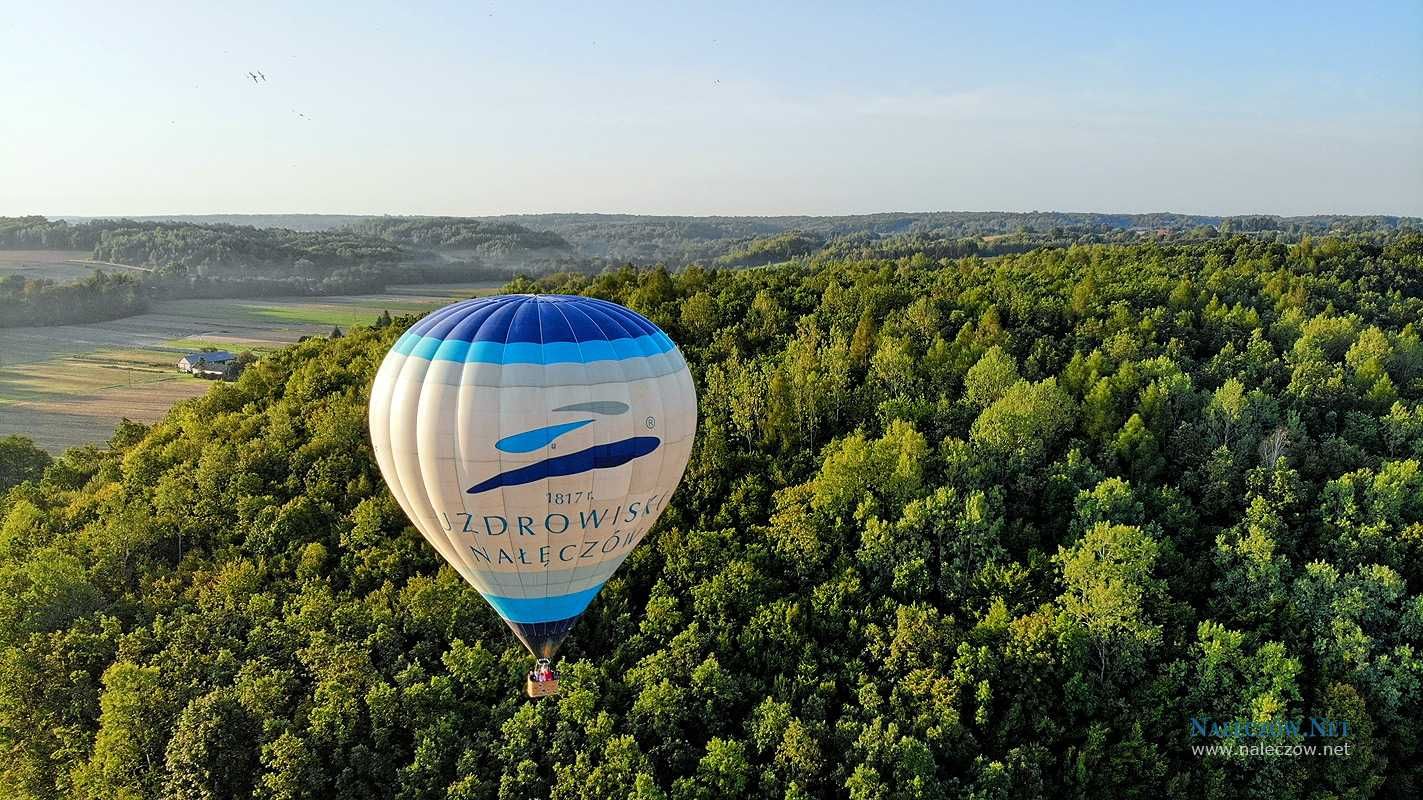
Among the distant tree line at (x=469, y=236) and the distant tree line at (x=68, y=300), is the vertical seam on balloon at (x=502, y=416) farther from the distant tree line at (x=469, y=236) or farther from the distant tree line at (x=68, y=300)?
the distant tree line at (x=469, y=236)

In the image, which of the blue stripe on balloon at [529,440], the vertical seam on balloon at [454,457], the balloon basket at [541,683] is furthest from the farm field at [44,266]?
the blue stripe on balloon at [529,440]

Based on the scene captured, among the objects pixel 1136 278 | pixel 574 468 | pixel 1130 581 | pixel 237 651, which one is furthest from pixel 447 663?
pixel 1136 278

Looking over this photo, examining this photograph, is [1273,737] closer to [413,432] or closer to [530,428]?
[530,428]

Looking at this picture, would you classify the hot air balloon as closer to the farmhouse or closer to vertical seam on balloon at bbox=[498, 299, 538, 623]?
vertical seam on balloon at bbox=[498, 299, 538, 623]

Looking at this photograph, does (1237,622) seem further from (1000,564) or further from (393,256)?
(393,256)

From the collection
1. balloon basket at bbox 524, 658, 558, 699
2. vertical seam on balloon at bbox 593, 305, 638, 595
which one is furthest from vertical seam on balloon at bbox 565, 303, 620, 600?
balloon basket at bbox 524, 658, 558, 699

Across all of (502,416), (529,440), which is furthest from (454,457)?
(529,440)
